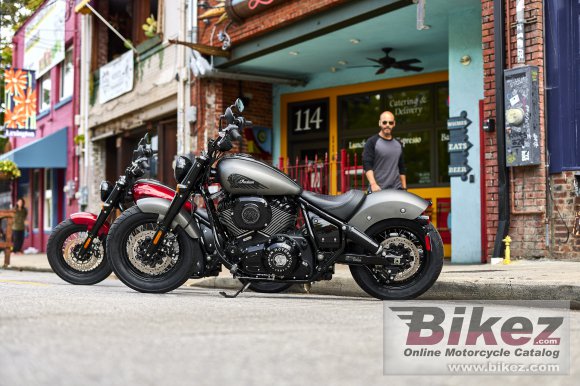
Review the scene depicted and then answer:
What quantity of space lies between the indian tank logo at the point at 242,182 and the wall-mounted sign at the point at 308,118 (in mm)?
8697

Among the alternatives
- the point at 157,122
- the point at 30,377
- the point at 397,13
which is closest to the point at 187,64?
the point at 157,122

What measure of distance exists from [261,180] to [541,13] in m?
4.71

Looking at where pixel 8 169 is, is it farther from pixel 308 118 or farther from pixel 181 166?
pixel 181 166

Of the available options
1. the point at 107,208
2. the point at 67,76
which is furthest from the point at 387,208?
the point at 67,76

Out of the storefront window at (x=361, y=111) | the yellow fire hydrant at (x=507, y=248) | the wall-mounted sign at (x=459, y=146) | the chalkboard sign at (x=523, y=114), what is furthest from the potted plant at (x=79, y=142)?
the yellow fire hydrant at (x=507, y=248)

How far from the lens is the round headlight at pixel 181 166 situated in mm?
7102

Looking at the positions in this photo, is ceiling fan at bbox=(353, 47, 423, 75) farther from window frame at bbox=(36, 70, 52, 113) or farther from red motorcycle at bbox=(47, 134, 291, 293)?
window frame at bbox=(36, 70, 52, 113)

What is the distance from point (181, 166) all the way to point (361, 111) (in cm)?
798

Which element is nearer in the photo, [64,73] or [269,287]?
[269,287]

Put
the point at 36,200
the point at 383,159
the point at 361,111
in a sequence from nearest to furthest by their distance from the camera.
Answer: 1. the point at 383,159
2. the point at 361,111
3. the point at 36,200

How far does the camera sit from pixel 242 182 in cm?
668

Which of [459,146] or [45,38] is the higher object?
[45,38]

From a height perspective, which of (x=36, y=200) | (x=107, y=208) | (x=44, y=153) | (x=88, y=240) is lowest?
(x=88, y=240)

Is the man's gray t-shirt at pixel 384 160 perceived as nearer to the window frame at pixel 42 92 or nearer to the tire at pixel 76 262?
the tire at pixel 76 262
